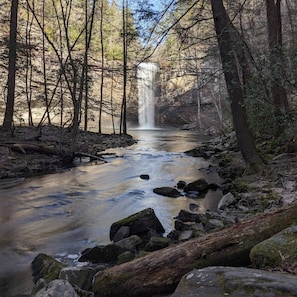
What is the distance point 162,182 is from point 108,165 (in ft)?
10.9

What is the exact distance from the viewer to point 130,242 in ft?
15.7

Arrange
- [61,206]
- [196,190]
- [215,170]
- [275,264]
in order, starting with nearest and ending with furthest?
1. [275,264]
2. [61,206]
3. [196,190]
4. [215,170]

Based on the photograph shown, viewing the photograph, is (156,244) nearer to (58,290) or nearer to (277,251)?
(58,290)

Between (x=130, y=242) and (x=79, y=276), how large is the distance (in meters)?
1.40

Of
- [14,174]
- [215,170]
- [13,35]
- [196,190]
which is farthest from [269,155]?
[13,35]

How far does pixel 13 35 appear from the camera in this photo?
513 inches

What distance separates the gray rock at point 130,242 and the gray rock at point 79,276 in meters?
1.14

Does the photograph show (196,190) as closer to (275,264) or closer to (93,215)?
(93,215)

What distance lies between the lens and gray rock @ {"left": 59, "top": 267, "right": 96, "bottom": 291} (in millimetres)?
3400

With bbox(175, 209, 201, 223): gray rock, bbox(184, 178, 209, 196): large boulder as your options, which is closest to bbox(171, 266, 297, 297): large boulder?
bbox(175, 209, 201, 223): gray rock

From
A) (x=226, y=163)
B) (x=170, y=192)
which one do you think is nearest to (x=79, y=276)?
(x=170, y=192)

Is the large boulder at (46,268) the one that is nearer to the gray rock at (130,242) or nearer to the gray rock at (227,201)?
the gray rock at (130,242)

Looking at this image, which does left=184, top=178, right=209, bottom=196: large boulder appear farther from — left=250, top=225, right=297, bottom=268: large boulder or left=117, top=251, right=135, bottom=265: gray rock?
left=250, top=225, right=297, bottom=268: large boulder

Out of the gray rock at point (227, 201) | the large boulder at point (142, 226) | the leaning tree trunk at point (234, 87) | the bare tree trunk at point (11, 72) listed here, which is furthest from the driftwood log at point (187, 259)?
the bare tree trunk at point (11, 72)
